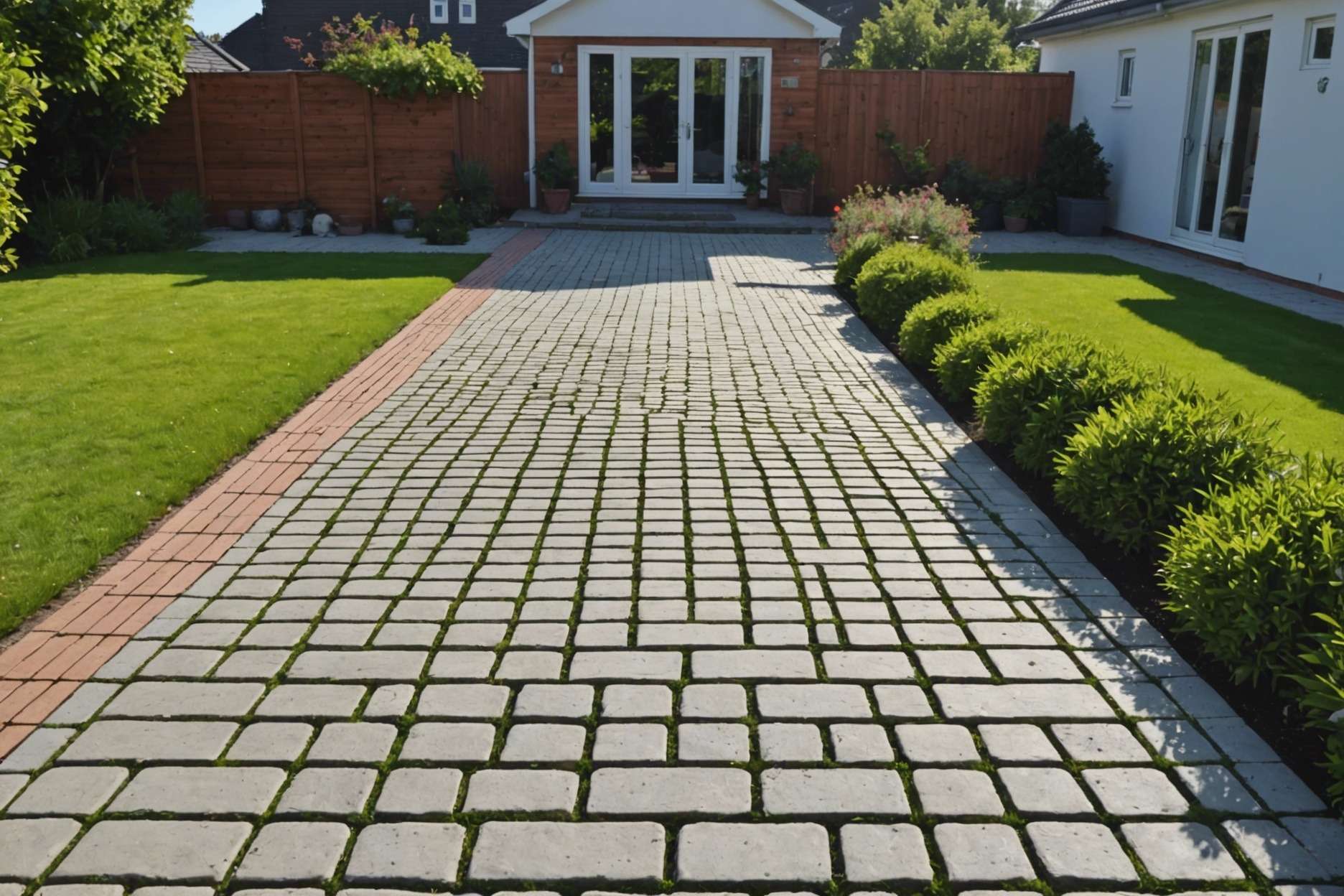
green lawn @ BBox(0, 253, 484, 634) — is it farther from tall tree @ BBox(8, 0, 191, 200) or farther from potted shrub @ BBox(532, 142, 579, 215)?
potted shrub @ BBox(532, 142, 579, 215)

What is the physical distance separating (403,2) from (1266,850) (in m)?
40.8

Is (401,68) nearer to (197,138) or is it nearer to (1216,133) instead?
(197,138)

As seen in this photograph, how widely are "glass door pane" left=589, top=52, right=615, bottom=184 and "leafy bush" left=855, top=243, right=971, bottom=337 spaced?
1029 cm

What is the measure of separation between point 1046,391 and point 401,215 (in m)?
13.4

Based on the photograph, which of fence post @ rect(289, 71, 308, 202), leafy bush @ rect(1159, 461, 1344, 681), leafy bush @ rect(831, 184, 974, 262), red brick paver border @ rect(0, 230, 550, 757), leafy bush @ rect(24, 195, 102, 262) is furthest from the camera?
fence post @ rect(289, 71, 308, 202)

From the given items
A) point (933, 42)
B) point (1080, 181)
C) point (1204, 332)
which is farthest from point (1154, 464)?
point (933, 42)

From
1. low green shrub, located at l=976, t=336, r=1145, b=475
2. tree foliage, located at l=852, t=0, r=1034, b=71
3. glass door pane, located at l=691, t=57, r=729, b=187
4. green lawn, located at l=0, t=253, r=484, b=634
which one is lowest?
green lawn, located at l=0, t=253, r=484, b=634

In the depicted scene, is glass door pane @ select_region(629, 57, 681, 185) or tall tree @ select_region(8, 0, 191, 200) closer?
tall tree @ select_region(8, 0, 191, 200)

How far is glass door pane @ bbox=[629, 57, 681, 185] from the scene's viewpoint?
1923cm

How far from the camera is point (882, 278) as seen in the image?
966 centimetres

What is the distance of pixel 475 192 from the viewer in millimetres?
17703

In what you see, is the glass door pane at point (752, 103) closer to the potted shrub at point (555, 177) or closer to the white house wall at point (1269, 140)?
the potted shrub at point (555, 177)

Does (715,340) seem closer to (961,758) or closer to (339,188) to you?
(961,758)

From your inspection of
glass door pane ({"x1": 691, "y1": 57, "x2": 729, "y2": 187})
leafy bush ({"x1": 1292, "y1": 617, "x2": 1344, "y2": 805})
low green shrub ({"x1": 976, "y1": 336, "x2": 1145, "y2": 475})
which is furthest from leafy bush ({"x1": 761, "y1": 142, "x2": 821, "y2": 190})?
leafy bush ({"x1": 1292, "y1": 617, "x2": 1344, "y2": 805})
